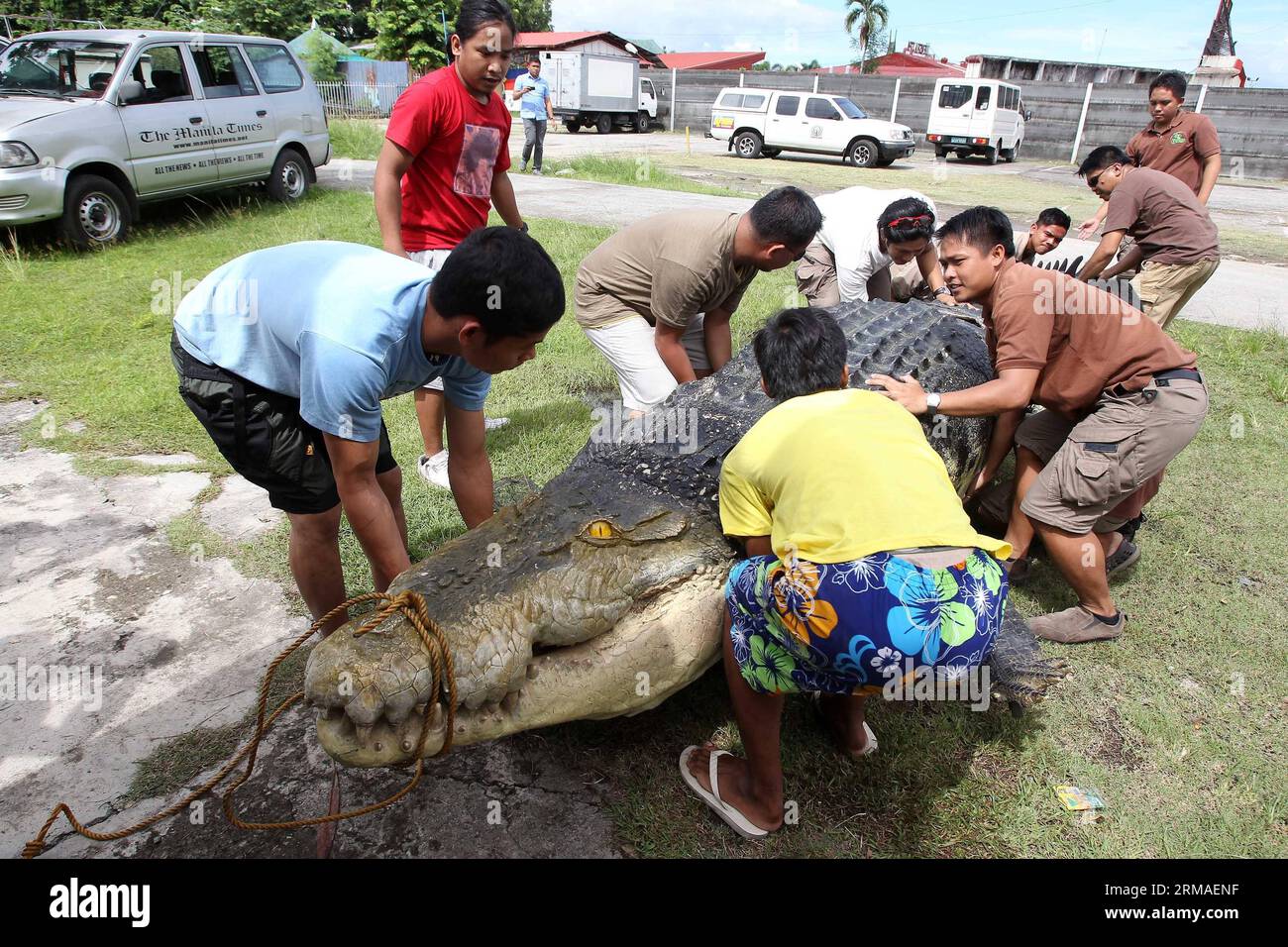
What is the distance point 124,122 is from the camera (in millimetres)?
7898

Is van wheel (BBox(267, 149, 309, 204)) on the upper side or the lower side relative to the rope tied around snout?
upper

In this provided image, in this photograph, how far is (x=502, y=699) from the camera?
2055mm

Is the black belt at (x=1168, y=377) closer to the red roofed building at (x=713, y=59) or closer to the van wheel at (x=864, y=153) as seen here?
the van wheel at (x=864, y=153)

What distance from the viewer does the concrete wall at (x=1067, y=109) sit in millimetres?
18969

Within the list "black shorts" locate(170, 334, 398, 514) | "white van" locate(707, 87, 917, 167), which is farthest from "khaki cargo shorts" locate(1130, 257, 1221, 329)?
"white van" locate(707, 87, 917, 167)

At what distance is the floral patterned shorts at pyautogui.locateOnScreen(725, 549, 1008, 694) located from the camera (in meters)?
1.78

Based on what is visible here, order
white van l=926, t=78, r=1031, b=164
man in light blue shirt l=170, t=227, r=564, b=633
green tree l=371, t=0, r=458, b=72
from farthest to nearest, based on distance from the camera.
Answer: green tree l=371, t=0, r=458, b=72 < white van l=926, t=78, r=1031, b=164 < man in light blue shirt l=170, t=227, r=564, b=633

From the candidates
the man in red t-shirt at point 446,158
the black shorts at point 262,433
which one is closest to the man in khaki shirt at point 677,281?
the man in red t-shirt at point 446,158

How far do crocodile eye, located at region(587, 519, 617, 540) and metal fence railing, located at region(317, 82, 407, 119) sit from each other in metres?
24.2

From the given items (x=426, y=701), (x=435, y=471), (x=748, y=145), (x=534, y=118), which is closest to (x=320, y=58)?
(x=748, y=145)

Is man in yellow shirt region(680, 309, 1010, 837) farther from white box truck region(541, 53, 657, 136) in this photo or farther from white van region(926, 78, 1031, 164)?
white box truck region(541, 53, 657, 136)
